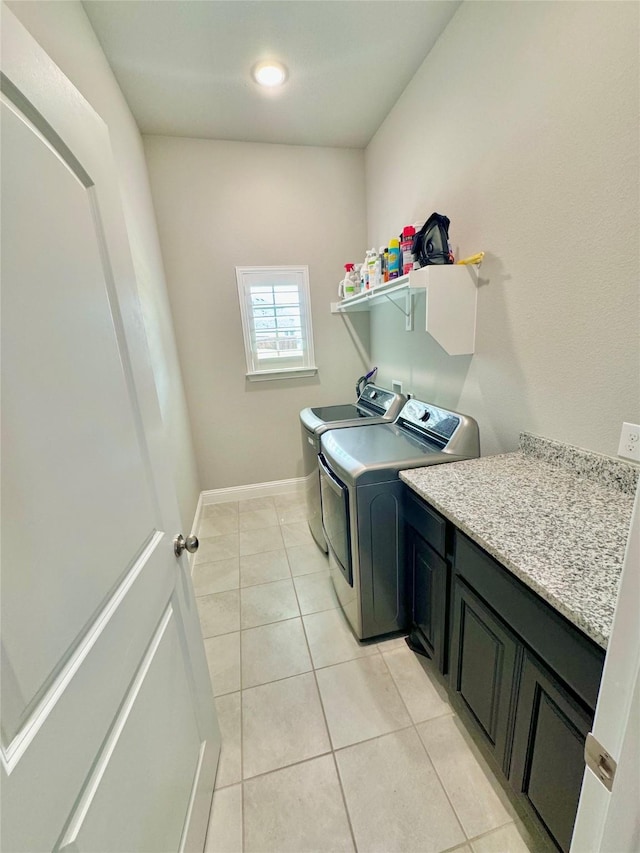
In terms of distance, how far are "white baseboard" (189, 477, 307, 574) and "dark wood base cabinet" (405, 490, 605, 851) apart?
1.97 m

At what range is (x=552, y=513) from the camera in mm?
1002

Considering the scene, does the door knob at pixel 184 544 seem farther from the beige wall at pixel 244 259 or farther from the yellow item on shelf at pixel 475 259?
the beige wall at pixel 244 259

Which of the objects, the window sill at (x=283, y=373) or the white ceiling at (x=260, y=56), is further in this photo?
the window sill at (x=283, y=373)

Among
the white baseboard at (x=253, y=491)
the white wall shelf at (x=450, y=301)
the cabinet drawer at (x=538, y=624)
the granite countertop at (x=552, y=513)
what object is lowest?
the white baseboard at (x=253, y=491)

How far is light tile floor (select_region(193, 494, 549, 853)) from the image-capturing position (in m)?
1.01

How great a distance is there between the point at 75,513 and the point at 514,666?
44.0 inches

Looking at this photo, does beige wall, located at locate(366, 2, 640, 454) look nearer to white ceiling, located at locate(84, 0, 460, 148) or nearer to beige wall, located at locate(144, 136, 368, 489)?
white ceiling, located at locate(84, 0, 460, 148)

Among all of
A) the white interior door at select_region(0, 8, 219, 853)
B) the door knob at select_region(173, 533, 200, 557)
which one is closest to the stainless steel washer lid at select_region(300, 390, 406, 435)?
the door knob at select_region(173, 533, 200, 557)

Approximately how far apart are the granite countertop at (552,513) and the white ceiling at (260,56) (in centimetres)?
205

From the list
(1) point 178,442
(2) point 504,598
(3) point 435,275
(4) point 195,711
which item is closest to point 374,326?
(3) point 435,275

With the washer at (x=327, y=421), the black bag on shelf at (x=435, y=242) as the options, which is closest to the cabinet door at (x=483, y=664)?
the washer at (x=327, y=421)

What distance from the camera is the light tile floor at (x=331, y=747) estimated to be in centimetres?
101

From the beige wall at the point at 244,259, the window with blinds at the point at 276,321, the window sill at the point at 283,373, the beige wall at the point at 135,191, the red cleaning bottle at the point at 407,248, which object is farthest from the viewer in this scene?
the window sill at the point at 283,373

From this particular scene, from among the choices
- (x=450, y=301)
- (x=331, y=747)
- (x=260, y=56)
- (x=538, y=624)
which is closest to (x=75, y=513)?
(x=538, y=624)
